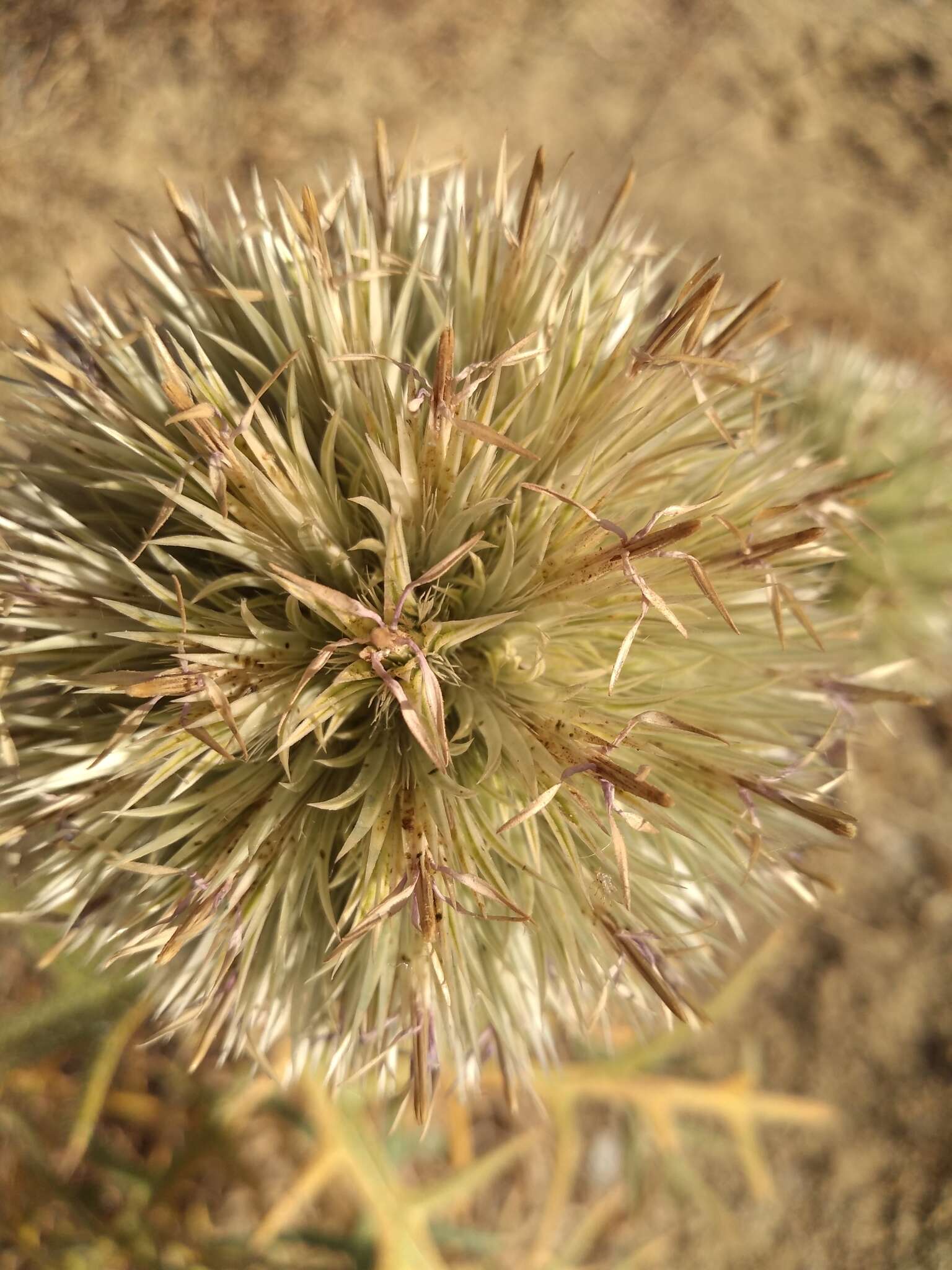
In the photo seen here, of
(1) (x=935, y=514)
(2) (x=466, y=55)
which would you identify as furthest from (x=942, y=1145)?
(2) (x=466, y=55)

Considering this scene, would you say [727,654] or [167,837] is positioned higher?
[727,654]

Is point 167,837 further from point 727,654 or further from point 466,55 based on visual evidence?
point 466,55

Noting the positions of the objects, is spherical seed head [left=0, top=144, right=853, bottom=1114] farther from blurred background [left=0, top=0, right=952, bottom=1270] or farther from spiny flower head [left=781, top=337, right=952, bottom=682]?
spiny flower head [left=781, top=337, right=952, bottom=682]

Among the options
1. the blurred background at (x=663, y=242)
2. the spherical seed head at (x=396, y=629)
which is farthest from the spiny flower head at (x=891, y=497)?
the spherical seed head at (x=396, y=629)

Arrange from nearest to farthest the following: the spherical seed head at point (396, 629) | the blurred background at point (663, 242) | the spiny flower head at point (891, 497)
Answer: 1. the spherical seed head at point (396, 629)
2. the blurred background at point (663, 242)
3. the spiny flower head at point (891, 497)

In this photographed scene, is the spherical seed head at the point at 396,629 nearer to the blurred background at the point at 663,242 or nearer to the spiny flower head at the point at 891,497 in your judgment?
the blurred background at the point at 663,242
